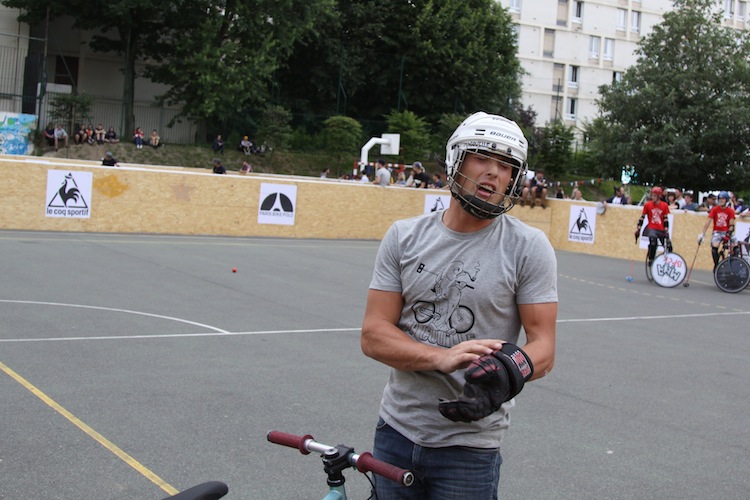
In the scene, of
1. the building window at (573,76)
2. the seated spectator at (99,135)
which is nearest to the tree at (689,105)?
the seated spectator at (99,135)

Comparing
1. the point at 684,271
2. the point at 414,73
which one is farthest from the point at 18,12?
the point at 684,271

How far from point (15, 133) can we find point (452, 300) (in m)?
36.4

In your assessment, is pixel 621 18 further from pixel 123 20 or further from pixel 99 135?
pixel 99 135

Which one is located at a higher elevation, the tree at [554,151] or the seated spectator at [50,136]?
the tree at [554,151]

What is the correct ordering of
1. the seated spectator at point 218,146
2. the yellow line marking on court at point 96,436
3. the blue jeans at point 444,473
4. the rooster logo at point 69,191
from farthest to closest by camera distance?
the seated spectator at point 218,146
the rooster logo at point 69,191
the yellow line marking on court at point 96,436
the blue jeans at point 444,473

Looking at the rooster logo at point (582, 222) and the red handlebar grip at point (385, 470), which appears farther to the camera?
the rooster logo at point (582, 222)

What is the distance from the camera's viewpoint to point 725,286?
18500 mm

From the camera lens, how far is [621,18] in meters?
73.9

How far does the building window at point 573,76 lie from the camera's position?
72.4 metres

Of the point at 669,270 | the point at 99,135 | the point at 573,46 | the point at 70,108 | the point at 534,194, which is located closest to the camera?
the point at 669,270

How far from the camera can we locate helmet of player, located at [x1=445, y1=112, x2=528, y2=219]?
2900mm

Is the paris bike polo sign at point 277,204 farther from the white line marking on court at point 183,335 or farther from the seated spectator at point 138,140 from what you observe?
the seated spectator at point 138,140

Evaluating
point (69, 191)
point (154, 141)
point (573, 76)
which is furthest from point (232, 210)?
point (573, 76)

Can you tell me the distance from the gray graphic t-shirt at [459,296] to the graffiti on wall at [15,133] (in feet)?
118
